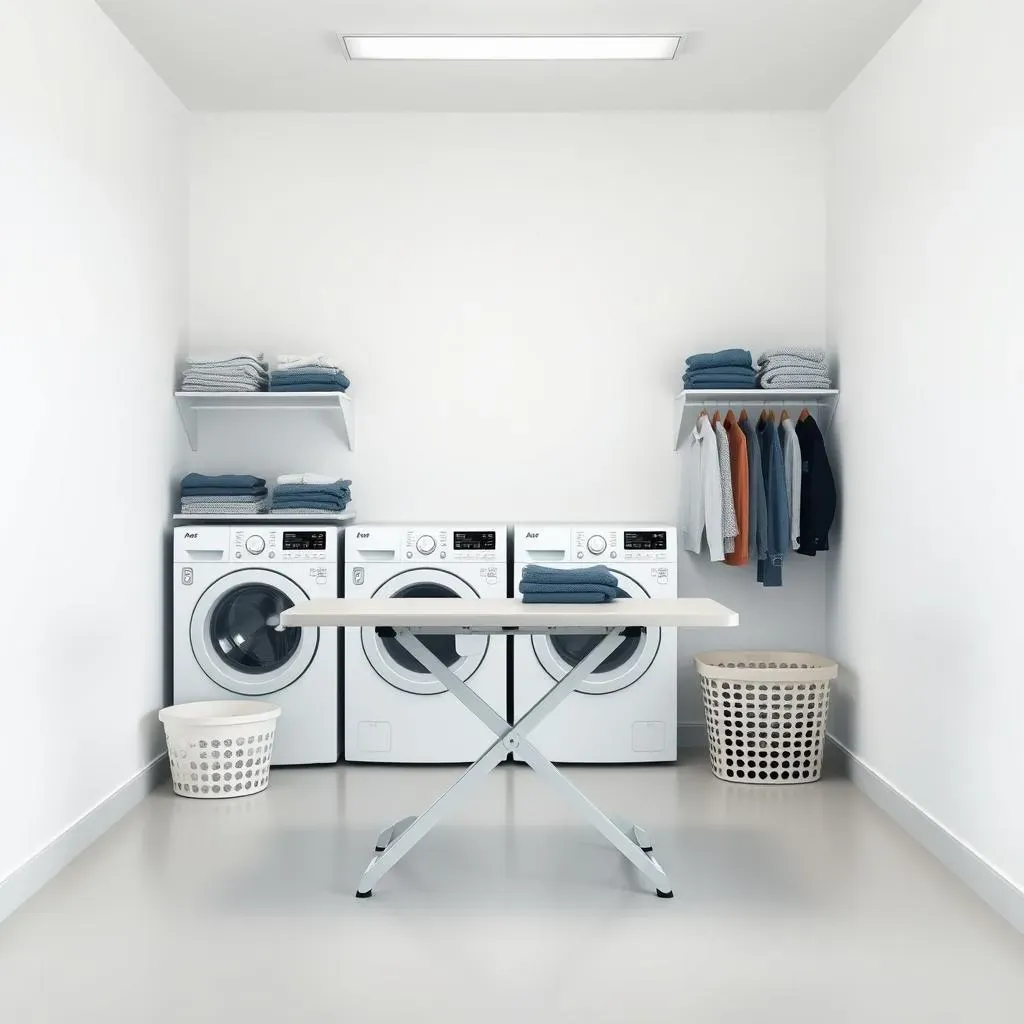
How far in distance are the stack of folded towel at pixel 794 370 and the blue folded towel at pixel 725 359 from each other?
0.33ft

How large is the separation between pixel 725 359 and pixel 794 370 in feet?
0.95

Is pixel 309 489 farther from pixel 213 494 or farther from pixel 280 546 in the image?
pixel 213 494

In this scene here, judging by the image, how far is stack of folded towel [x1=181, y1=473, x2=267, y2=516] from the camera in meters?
4.32

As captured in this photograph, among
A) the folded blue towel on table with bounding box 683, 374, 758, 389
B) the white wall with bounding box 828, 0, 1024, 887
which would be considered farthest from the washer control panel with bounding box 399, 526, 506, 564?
the white wall with bounding box 828, 0, 1024, 887

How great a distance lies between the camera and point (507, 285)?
477 centimetres

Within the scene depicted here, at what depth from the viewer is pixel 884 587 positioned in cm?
384

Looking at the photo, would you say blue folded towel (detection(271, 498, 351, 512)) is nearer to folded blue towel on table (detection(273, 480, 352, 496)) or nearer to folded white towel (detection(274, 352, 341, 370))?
folded blue towel on table (detection(273, 480, 352, 496))

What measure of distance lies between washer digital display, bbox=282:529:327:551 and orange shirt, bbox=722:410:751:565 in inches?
66.2

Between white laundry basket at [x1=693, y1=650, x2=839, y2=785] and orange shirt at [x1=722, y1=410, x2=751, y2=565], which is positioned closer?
white laundry basket at [x1=693, y1=650, x2=839, y2=785]

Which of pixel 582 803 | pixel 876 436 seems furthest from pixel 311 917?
pixel 876 436

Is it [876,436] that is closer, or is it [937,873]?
[937,873]

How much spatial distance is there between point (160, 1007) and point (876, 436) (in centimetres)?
301

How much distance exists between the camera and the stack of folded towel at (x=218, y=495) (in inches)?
170

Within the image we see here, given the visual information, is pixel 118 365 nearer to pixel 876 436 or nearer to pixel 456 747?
pixel 456 747
